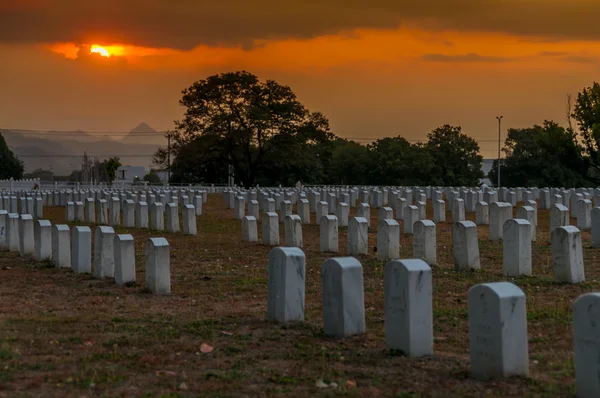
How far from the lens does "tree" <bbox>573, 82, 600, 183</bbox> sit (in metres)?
61.7

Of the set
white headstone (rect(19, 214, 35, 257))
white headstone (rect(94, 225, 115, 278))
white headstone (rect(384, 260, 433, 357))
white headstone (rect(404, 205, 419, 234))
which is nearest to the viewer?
white headstone (rect(384, 260, 433, 357))

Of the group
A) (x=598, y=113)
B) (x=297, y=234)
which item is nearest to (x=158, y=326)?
(x=297, y=234)

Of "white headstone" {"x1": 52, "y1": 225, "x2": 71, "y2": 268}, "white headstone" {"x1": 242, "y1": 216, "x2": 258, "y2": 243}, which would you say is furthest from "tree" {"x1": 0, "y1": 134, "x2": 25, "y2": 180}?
"white headstone" {"x1": 52, "y1": 225, "x2": 71, "y2": 268}

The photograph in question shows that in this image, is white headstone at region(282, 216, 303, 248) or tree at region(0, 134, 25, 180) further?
tree at region(0, 134, 25, 180)

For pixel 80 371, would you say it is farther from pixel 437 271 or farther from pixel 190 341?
pixel 437 271

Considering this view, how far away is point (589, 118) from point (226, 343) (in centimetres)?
5597

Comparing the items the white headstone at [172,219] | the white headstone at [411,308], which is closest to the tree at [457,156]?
the white headstone at [172,219]

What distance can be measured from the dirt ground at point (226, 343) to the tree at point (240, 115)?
6104 centimetres

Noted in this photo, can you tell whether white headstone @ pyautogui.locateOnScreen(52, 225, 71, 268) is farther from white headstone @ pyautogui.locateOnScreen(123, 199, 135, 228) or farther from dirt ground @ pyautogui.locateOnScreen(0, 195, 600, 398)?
white headstone @ pyautogui.locateOnScreen(123, 199, 135, 228)

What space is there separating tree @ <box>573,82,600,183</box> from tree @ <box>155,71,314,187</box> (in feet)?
80.7

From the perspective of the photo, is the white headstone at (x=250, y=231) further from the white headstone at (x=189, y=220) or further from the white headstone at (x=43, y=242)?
the white headstone at (x=43, y=242)

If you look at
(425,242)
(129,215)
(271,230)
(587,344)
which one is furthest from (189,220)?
(587,344)

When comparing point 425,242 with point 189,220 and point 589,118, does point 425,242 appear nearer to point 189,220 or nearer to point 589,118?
point 189,220

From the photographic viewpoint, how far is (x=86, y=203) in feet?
116
